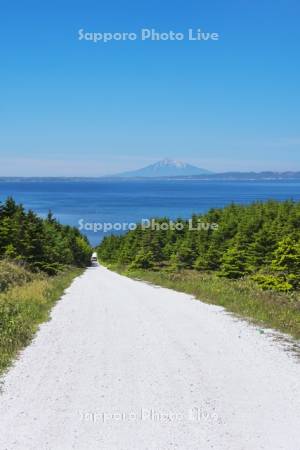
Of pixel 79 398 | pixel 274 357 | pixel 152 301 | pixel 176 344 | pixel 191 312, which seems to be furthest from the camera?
pixel 152 301

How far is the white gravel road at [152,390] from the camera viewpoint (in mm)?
6969

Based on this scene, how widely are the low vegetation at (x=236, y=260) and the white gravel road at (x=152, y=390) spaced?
350cm

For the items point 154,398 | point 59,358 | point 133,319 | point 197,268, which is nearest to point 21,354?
point 59,358

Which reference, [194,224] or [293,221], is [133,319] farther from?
[194,224]

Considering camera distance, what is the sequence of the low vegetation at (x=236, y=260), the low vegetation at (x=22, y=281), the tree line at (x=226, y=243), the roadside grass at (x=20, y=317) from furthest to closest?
1. the tree line at (x=226, y=243)
2. the low vegetation at (x=236, y=260)
3. the low vegetation at (x=22, y=281)
4. the roadside grass at (x=20, y=317)

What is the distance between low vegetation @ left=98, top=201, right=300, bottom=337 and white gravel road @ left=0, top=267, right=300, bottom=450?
3.50 metres

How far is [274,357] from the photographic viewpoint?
37.6ft

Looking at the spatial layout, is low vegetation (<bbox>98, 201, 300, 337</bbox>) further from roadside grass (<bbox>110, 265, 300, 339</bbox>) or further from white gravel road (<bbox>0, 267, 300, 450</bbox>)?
white gravel road (<bbox>0, 267, 300, 450</bbox>)

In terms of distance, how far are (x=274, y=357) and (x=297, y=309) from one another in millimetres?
6240

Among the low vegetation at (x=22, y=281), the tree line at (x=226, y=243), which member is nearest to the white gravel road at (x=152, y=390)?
the low vegetation at (x=22, y=281)

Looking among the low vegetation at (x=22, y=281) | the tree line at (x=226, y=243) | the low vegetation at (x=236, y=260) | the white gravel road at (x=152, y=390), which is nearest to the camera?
the white gravel road at (x=152, y=390)

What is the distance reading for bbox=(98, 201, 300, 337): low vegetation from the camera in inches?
773

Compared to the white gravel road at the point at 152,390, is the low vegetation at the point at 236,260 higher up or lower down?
lower down

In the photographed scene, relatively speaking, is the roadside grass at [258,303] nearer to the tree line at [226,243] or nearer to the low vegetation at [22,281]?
the low vegetation at [22,281]
